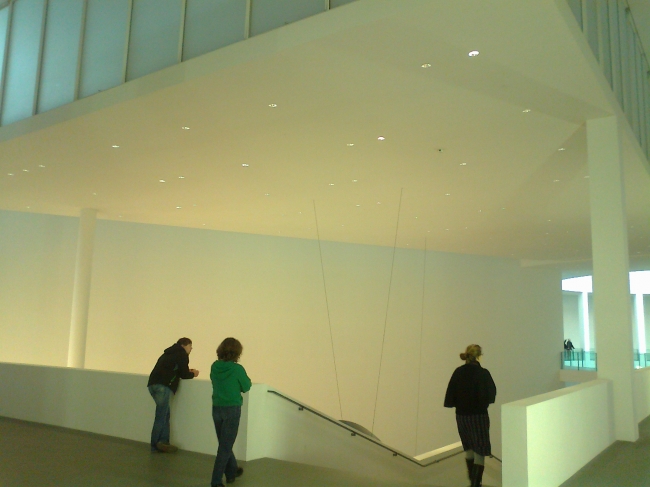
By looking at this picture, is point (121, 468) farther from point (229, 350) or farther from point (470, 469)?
point (470, 469)

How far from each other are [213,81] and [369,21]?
7.90 feet

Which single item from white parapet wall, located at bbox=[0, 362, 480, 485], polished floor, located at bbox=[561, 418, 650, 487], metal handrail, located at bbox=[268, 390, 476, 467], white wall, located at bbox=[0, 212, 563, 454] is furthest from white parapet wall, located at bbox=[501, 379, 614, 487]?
white wall, located at bbox=[0, 212, 563, 454]

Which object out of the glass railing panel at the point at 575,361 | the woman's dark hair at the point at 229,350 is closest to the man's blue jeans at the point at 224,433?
the woman's dark hair at the point at 229,350

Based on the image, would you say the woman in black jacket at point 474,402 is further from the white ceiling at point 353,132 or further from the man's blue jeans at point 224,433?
the white ceiling at point 353,132

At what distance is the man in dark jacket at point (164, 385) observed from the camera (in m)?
7.12

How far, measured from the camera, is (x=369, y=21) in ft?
19.4

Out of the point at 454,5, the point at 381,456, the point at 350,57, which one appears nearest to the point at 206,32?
the point at 350,57

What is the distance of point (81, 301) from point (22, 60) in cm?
650

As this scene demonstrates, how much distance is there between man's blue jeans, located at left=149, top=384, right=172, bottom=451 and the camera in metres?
7.15

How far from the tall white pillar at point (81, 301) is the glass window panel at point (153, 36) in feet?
25.4

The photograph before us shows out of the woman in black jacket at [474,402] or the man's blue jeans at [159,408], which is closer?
the woman in black jacket at [474,402]

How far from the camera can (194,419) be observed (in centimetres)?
734

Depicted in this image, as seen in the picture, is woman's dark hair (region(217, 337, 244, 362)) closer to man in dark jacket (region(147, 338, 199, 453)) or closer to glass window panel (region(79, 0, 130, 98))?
man in dark jacket (region(147, 338, 199, 453))

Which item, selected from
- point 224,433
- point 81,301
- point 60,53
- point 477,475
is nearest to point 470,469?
point 477,475
